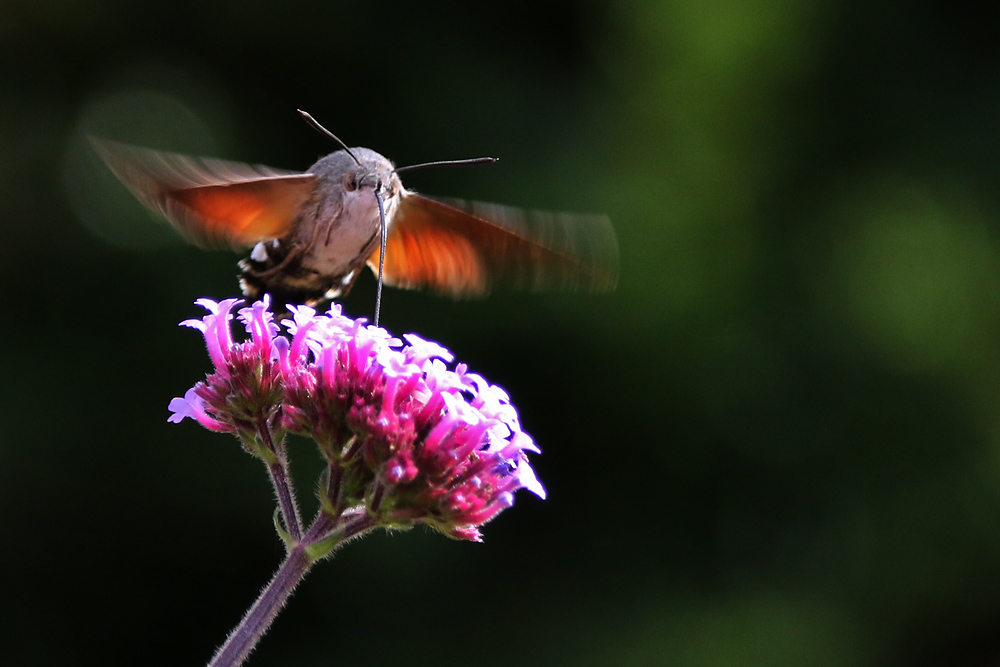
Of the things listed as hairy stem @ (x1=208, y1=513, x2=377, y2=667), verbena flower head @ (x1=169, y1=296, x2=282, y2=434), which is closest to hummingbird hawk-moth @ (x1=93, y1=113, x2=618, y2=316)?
verbena flower head @ (x1=169, y1=296, x2=282, y2=434)

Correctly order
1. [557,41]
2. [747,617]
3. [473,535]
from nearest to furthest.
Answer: [473,535] → [747,617] → [557,41]

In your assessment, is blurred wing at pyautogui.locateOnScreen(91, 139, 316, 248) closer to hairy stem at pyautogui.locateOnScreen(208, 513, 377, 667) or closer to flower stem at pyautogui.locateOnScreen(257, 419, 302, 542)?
flower stem at pyautogui.locateOnScreen(257, 419, 302, 542)

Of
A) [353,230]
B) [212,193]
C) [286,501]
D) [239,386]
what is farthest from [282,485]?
[353,230]

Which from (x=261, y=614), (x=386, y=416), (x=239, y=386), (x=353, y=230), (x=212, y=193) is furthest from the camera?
(x=353, y=230)

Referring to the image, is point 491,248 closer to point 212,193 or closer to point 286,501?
point 212,193

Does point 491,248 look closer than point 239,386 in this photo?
No

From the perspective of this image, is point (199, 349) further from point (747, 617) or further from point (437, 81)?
point (747, 617)

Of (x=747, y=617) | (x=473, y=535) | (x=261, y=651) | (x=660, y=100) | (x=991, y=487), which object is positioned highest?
(x=660, y=100)

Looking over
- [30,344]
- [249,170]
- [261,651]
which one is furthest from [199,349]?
[249,170]
